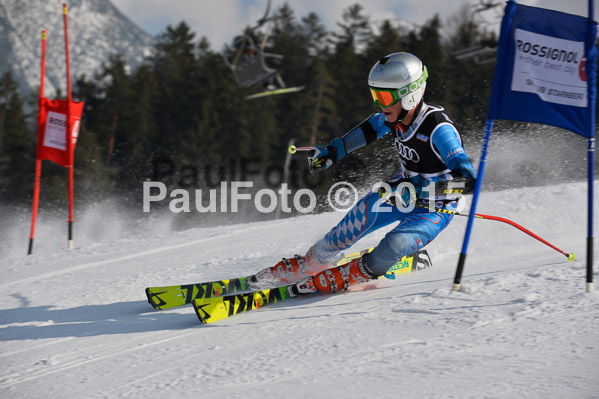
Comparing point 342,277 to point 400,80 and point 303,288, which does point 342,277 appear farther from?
point 400,80

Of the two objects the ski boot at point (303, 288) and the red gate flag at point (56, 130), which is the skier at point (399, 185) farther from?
the red gate flag at point (56, 130)

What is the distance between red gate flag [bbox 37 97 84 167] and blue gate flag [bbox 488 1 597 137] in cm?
707

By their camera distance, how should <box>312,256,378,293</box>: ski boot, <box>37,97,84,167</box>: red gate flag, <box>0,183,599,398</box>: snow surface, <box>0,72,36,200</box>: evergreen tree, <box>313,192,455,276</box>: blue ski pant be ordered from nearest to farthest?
<box>0,183,599,398</box>: snow surface → <box>313,192,455,276</box>: blue ski pant → <box>312,256,378,293</box>: ski boot → <box>37,97,84,167</box>: red gate flag → <box>0,72,36,200</box>: evergreen tree

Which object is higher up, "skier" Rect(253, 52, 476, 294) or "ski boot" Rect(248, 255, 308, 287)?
"skier" Rect(253, 52, 476, 294)

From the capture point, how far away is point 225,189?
1215 inches

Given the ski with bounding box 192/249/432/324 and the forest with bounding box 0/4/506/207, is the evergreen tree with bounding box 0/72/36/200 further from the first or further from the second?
the ski with bounding box 192/249/432/324

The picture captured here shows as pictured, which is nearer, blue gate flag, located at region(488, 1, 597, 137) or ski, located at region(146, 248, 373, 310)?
blue gate flag, located at region(488, 1, 597, 137)

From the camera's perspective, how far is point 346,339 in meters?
2.82

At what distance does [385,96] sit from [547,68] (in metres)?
0.99

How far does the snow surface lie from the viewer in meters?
2.29

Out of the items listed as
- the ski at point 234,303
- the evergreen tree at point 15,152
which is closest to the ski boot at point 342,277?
the ski at point 234,303

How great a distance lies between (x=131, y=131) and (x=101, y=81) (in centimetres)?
442

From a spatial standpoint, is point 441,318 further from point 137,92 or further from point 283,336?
point 137,92

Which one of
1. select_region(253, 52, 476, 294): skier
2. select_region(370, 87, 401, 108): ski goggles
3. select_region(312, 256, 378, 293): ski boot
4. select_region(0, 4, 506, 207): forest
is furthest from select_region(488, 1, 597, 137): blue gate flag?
select_region(0, 4, 506, 207): forest
